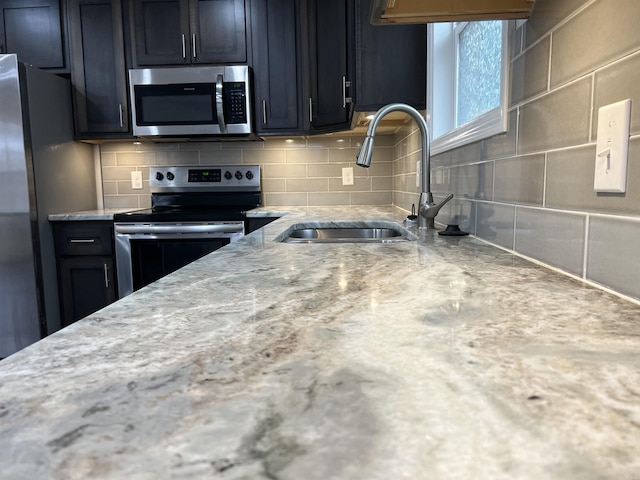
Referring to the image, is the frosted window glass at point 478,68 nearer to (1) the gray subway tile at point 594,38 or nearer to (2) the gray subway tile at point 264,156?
(1) the gray subway tile at point 594,38

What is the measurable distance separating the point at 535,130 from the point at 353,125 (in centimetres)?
147

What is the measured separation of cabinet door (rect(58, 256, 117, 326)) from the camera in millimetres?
2570

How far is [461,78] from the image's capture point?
5.82 ft

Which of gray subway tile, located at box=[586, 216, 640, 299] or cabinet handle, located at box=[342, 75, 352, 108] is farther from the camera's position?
cabinet handle, located at box=[342, 75, 352, 108]

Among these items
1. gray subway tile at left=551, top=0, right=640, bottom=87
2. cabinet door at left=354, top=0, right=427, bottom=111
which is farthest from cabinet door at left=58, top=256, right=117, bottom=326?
gray subway tile at left=551, top=0, right=640, bottom=87

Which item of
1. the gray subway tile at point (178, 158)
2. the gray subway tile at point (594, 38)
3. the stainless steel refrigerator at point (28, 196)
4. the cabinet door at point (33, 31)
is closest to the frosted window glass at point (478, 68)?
the gray subway tile at point (594, 38)

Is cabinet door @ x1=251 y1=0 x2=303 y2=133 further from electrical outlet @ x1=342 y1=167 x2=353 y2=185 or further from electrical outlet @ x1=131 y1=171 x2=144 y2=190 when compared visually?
electrical outlet @ x1=131 y1=171 x2=144 y2=190

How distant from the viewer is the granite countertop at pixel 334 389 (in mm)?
262

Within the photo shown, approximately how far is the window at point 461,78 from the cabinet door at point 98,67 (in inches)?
74.3

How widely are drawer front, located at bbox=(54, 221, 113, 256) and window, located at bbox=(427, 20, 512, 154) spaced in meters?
1.82

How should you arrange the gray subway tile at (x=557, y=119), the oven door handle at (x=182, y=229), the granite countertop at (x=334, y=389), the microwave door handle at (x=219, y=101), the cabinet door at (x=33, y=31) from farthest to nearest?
the cabinet door at (x=33, y=31) → the microwave door handle at (x=219, y=101) → the oven door handle at (x=182, y=229) → the gray subway tile at (x=557, y=119) → the granite countertop at (x=334, y=389)

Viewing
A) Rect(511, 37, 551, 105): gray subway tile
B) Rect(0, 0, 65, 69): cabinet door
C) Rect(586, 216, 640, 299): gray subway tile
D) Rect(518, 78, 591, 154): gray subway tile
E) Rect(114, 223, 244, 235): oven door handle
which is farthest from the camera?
Rect(0, 0, 65, 69): cabinet door

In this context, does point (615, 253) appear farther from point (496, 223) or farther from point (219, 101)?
point (219, 101)

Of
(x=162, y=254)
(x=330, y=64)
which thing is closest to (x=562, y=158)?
(x=330, y=64)
